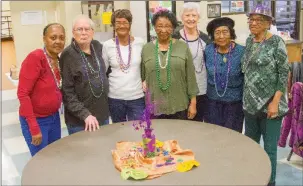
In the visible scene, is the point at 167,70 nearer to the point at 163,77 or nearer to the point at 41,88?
the point at 163,77

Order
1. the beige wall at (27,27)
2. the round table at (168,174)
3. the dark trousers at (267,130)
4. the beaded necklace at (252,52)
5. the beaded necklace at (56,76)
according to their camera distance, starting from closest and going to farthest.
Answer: the round table at (168,174)
the beaded necklace at (56,76)
the beaded necklace at (252,52)
the dark trousers at (267,130)
the beige wall at (27,27)

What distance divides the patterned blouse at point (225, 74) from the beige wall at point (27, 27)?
151 inches

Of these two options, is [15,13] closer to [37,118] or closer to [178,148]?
[37,118]

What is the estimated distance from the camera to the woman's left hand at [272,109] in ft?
9.46

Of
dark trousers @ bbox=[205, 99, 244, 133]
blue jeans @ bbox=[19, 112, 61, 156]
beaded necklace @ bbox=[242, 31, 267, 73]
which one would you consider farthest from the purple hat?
blue jeans @ bbox=[19, 112, 61, 156]

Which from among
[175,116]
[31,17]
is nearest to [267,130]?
[175,116]

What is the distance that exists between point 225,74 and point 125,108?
80 cm

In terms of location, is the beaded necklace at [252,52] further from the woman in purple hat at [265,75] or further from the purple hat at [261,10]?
the purple hat at [261,10]

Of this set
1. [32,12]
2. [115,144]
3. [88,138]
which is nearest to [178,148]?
[115,144]

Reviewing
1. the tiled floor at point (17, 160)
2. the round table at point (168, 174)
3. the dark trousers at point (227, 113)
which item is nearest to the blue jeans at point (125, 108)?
the round table at point (168, 174)

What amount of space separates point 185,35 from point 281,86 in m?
0.88

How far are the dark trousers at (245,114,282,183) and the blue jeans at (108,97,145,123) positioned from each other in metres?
0.81

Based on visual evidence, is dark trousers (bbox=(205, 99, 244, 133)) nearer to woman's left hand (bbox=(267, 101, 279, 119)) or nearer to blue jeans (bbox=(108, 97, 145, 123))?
woman's left hand (bbox=(267, 101, 279, 119))

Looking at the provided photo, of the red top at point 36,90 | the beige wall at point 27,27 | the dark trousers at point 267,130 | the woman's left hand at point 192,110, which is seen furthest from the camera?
the beige wall at point 27,27
